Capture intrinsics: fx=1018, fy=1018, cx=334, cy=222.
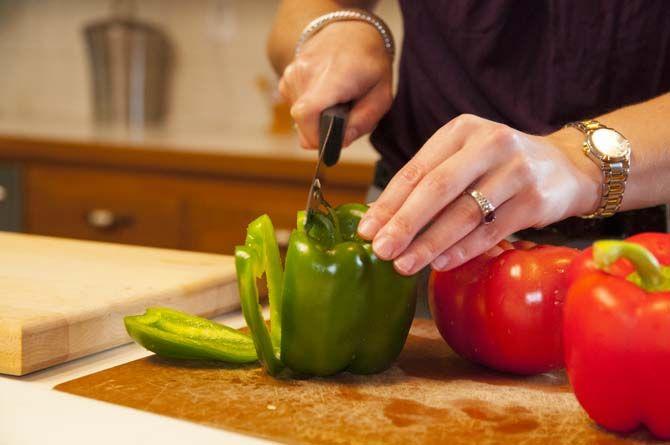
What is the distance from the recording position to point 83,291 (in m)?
1.06

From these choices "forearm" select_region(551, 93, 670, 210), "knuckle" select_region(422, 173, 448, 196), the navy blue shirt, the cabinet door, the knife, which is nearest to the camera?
"knuckle" select_region(422, 173, 448, 196)

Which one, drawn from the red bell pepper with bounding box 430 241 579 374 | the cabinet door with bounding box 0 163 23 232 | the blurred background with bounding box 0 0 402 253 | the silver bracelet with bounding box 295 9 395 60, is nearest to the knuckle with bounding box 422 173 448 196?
the red bell pepper with bounding box 430 241 579 374

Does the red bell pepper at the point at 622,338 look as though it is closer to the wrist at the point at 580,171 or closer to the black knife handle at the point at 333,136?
the wrist at the point at 580,171

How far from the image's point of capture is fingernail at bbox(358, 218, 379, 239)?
91 centimetres

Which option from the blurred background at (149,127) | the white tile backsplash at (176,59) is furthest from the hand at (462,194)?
the white tile backsplash at (176,59)

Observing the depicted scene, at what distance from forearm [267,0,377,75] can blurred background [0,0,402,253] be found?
0.73 meters

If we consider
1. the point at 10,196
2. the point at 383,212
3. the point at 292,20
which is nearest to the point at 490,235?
the point at 383,212

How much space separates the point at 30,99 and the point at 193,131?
0.80 m

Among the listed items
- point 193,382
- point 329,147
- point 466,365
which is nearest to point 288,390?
point 193,382

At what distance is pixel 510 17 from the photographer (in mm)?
1270

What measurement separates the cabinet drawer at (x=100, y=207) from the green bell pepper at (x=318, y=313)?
1.61 metres

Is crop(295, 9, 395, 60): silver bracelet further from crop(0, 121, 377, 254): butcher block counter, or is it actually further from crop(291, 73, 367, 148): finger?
crop(0, 121, 377, 254): butcher block counter

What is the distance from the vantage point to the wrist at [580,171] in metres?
0.95

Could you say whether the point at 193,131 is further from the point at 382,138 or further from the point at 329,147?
the point at 329,147
